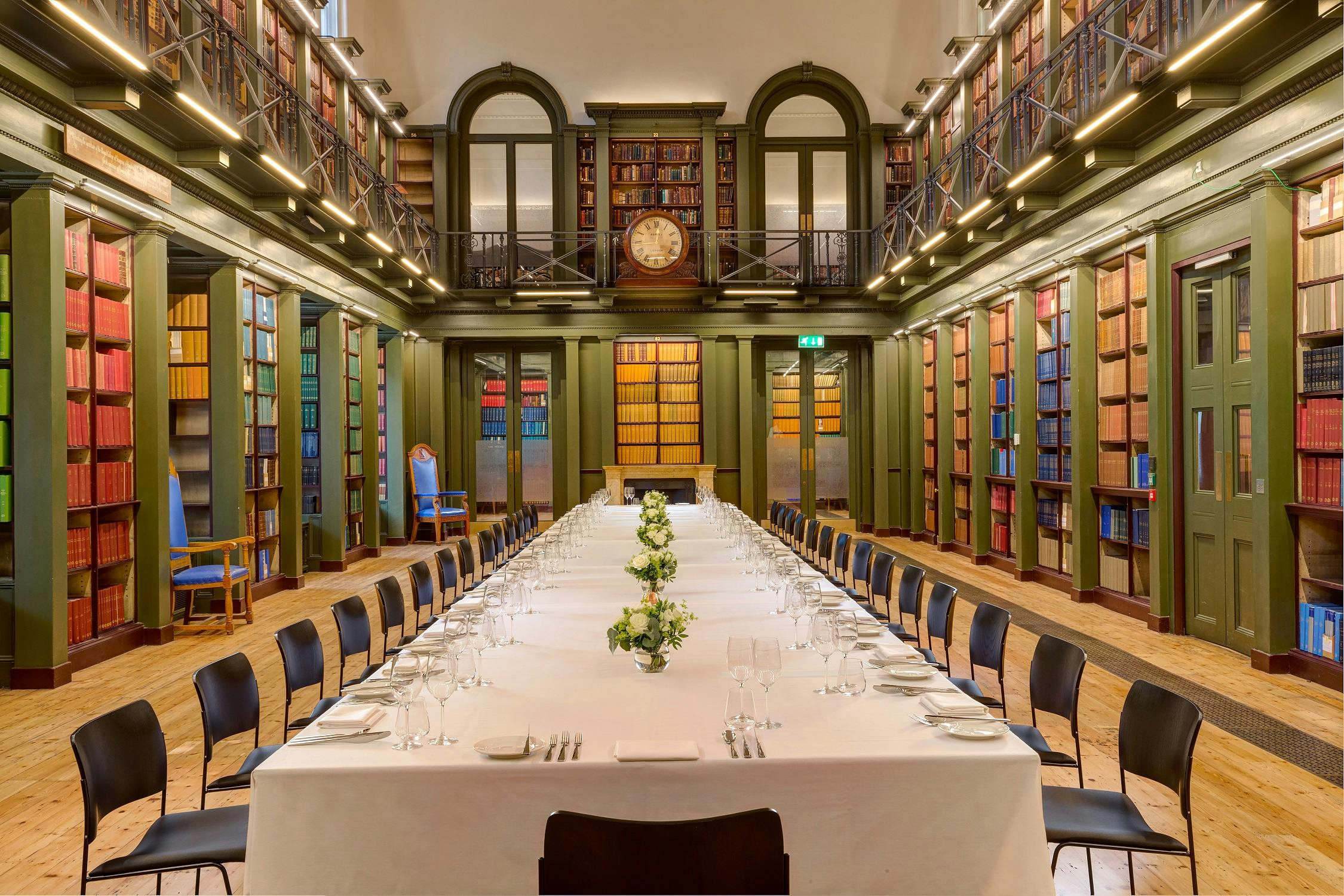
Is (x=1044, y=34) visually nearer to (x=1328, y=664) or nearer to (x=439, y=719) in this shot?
(x=1328, y=664)

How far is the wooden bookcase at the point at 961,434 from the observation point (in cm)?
1106

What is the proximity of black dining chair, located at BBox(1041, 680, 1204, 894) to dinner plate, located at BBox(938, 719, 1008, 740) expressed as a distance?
0.24 metres

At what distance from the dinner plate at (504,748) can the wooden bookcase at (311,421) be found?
8757mm

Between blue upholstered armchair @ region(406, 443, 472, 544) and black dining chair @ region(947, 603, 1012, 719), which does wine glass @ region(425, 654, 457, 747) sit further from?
blue upholstered armchair @ region(406, 443, 472, 544)

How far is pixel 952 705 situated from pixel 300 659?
8.20 feet

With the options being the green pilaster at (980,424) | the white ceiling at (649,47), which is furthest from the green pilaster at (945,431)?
the white ceiling at (649,47)

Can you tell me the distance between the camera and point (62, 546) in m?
5.36

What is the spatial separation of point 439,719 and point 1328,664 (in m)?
5.25

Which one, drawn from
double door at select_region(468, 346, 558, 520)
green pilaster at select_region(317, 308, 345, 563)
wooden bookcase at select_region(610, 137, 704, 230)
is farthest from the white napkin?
wooden bookcase at select_region(610, 137, 704, 230)

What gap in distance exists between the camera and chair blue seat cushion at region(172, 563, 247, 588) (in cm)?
679

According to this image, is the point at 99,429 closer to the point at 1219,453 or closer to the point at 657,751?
the point at 657,751

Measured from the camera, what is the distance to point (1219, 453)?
19.5 feet

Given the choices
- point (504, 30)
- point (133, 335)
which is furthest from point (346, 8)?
point (133, 335)

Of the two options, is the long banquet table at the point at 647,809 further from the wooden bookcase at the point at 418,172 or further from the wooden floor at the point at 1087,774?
the wooden bookcase at the point at 418,172
